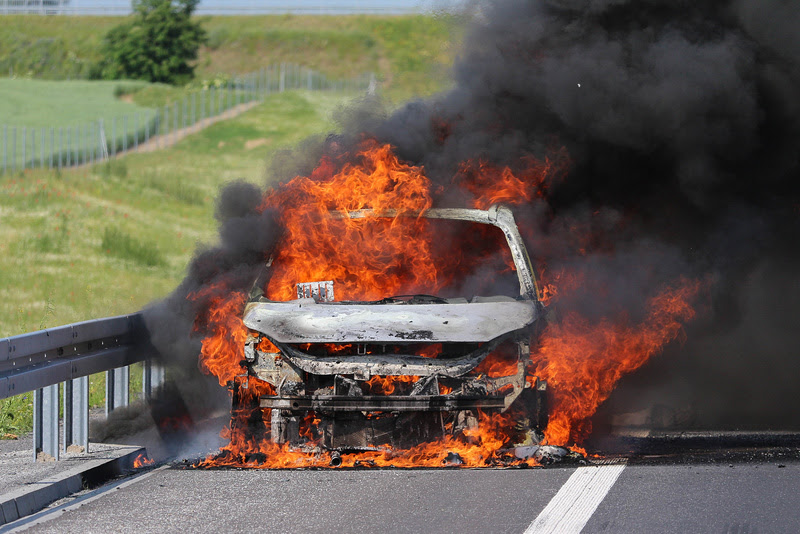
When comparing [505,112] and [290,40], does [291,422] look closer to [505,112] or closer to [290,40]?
[505,112]

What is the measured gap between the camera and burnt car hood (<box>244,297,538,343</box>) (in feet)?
25.2

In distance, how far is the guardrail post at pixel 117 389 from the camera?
9.20 meters

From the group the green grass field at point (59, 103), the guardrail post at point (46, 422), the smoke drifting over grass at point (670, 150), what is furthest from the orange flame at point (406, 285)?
the green grass field at point (59, 103)

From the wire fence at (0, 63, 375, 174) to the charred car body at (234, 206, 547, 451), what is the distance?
33154mm

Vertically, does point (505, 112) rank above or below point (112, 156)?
above

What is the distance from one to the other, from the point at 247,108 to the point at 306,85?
8.80 metres

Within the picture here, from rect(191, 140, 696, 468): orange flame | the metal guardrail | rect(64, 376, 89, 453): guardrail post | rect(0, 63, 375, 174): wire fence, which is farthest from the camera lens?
rect(0, 63, 375, 174): wire fence

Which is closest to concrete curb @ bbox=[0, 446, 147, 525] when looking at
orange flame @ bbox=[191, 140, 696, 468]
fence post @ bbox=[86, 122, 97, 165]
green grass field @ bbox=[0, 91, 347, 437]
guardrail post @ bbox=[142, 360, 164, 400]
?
orange flame @ bbox=[191, 140, 696, 468]

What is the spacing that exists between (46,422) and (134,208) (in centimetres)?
2688

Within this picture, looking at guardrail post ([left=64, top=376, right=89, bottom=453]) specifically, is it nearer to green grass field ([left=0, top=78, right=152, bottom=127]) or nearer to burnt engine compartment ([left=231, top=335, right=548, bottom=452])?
burnt engine compartment ([left=231, top=335, right=548, bottom=452])

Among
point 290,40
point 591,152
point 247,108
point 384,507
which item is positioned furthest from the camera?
point 290,40

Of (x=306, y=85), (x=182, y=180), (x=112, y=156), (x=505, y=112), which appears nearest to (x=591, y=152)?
(x=505, y=112)

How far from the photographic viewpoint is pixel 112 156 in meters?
44.9

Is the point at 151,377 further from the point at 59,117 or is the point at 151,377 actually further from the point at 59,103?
the point at 59,103
